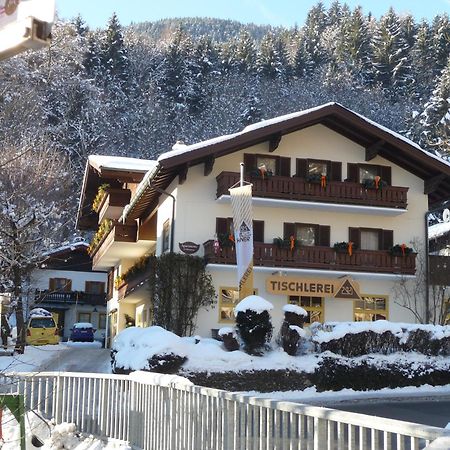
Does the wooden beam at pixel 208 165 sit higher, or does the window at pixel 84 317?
the wooden beam at pixel 208 165

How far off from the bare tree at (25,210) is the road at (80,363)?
155 centimetres

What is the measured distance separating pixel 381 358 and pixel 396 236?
9742 millimetres

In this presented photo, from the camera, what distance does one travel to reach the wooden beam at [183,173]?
2627 centimetres

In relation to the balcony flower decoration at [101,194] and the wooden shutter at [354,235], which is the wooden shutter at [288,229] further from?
the balcony flower decoration at [101,194]

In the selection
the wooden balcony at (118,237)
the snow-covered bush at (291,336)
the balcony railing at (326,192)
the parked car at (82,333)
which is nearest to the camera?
the snow-covered bush at (291,336)

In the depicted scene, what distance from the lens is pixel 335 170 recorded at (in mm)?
29312

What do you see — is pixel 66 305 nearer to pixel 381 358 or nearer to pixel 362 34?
pixel 381 358

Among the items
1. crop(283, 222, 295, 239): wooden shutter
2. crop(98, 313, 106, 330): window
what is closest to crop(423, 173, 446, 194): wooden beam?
crop(283, 222, 295, 239): wooden shutter

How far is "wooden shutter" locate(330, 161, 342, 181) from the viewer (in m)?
29.2

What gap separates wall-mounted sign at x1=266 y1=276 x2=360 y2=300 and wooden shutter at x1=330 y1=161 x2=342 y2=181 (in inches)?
170

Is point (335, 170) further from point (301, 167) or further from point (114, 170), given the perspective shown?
point (114, 170)

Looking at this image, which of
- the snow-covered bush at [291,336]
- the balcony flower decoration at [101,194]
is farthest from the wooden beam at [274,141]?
the snow-covered bush at [291,336]

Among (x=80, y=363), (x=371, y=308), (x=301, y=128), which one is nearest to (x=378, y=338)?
(x=371, y=308)

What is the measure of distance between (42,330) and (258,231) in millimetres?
17636
